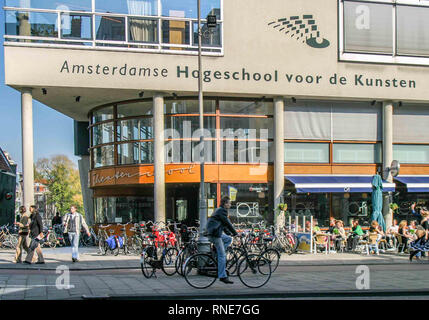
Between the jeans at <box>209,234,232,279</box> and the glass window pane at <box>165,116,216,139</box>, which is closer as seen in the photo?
the jeans at <box>209,234,232,279</box>

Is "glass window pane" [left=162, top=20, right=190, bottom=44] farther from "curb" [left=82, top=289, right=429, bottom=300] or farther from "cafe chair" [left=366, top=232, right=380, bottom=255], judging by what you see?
"curb" [left=82, top=289, right=429, bottom=300]

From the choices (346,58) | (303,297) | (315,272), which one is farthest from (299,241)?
(303,297)

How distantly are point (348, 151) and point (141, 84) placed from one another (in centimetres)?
987

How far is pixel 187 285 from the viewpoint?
11.1m

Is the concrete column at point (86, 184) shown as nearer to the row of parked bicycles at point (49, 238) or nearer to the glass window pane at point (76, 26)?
the row of parked bicycles at point (49, 238)

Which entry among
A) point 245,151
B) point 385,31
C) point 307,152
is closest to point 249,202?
point 245,151

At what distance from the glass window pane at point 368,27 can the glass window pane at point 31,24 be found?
12.6m

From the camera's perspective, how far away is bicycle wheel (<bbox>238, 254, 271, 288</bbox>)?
10.8 m

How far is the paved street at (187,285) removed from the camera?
32.1 feet

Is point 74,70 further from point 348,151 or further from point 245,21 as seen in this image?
point 348,151

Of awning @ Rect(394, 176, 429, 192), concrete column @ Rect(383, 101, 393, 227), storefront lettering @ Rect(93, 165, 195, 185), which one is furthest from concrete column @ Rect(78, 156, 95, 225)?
awning @ Rect(394, 176, 429, 192)

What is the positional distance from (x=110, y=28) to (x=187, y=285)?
44.3 feet

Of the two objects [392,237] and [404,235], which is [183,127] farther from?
[404,235]

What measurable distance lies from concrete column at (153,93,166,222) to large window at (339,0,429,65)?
27.6 ft
